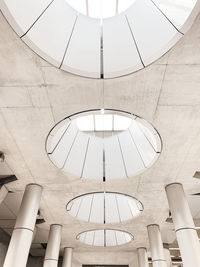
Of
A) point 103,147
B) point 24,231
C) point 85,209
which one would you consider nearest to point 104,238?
point 85,209

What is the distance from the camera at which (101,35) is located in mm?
7957

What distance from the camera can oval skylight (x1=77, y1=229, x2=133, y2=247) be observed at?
2242 centimetres

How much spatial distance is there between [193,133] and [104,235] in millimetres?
16747

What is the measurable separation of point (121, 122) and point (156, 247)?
10.6 metres

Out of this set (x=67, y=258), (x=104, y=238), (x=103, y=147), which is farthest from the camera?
(x=104, y=238)

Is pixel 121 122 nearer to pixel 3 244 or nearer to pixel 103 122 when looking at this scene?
pixel 103 122

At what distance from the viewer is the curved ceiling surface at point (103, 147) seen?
1210cm

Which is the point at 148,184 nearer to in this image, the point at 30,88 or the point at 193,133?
the point at 193,133

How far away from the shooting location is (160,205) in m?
15.6

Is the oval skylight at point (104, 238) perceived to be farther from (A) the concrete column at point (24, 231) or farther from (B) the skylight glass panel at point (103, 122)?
(B) the skylight glass panel at point (103, 122)

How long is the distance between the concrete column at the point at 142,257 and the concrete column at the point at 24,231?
14.2 m

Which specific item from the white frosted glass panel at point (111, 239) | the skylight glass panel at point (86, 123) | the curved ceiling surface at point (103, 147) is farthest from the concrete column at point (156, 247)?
the skylight glass panel at point (86, 123)

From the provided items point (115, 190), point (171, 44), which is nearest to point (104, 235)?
point (115, 190)

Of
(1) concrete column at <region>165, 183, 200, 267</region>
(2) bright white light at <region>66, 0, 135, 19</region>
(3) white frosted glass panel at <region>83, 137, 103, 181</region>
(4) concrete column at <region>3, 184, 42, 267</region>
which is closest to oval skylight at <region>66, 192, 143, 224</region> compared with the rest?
(4) concrete column at <region>3, 184, 42, 267</region>
